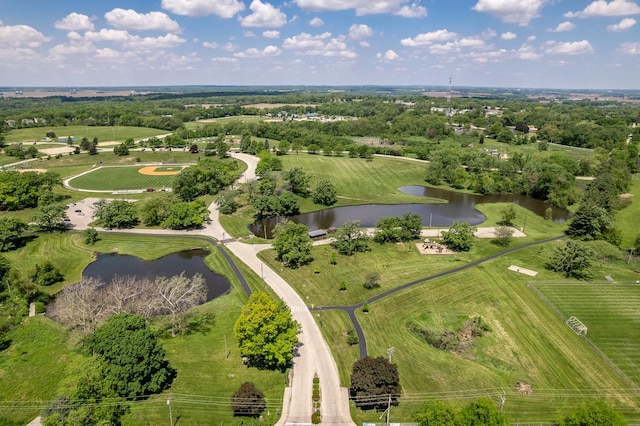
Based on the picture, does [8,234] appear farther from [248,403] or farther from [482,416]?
[482,416]

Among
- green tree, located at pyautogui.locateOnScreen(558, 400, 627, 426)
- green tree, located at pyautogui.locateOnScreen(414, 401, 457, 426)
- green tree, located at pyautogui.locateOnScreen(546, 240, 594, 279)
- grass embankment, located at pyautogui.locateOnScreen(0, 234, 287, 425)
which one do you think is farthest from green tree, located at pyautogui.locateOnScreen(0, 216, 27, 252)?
green tree, located at pyautogui.locateOnScreen(546, 240, 594, 279)

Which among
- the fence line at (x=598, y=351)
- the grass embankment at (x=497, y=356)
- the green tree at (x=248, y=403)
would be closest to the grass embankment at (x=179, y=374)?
the green tree at (x=248, y=403)

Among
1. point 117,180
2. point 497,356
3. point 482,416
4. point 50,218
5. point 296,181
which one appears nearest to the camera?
point 482,416

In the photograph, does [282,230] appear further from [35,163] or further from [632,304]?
[35,163]

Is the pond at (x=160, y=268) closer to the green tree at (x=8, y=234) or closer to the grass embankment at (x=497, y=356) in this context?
the green tree at (x=8, y=234)

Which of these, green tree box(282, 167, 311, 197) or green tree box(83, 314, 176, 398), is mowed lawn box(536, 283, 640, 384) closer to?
green tree box(83, 314, 176, 398)

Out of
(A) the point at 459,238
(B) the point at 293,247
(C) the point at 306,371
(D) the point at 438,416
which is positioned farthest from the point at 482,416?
(A) the point at 459,238

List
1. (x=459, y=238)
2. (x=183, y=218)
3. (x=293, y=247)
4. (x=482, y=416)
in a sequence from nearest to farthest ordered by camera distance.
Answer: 1. (x=482, y=416)
2. (x=293, y=247)
3. (x=459, y=238)
4. (x=183, y=218)
